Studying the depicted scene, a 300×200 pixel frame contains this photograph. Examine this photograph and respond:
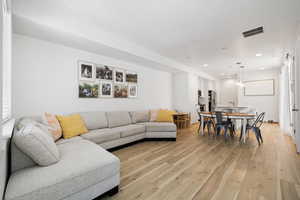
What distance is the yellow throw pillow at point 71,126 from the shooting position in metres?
2.55

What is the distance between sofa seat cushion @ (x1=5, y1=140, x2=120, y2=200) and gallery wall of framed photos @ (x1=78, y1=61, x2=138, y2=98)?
2.04 metres

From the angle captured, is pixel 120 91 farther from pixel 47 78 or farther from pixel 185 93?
pixel 185 93

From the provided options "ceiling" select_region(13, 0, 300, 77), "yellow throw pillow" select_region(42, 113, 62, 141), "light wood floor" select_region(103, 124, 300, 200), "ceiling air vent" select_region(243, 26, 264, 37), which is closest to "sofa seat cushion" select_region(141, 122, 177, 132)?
"light wood floor" select_region(103, 124, 300, 200)

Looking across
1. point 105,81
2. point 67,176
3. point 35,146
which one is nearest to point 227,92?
point 105,81

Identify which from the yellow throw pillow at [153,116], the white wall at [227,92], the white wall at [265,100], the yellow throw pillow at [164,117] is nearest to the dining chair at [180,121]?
the yellow throw pillow at [164,117]

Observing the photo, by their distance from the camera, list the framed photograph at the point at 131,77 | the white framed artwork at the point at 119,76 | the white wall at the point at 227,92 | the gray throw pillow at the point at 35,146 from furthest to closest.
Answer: the white wall at the point at 227,92
the framed photograph at the point at 131,77
the white framed artwork at the point at 119,76
the gray throw pillow at the point at 35,146

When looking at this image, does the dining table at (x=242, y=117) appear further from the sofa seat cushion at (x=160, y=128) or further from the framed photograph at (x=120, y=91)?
the framed photograph at (x=120, y=91)

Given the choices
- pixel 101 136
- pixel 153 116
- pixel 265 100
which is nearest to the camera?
pixel 101 136

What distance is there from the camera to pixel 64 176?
1.26 metres

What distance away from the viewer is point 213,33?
2992mm

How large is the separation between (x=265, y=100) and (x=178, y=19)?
22.9 ft

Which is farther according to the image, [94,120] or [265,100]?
[265,100]

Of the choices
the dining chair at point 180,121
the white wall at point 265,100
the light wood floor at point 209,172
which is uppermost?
the white wall at point 265,100

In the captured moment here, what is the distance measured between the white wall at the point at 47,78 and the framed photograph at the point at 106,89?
6.8 inches
